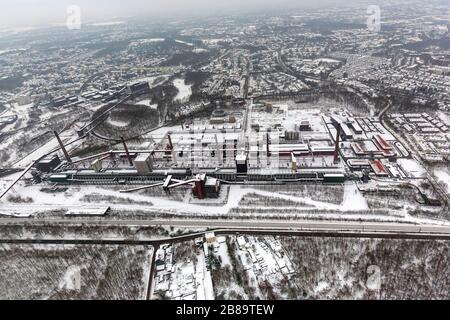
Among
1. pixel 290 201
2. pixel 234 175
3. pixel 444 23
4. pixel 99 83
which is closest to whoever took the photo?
pixel 290 201

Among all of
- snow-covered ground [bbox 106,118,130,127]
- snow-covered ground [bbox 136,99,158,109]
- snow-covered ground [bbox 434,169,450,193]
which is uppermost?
snow-covered ground [bbox 136,99,158,109]

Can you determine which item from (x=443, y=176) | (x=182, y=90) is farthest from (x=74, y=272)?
(x=182, y=90)

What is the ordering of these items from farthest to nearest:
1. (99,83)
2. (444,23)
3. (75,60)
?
(444,23) < (75,60) < (99,83)

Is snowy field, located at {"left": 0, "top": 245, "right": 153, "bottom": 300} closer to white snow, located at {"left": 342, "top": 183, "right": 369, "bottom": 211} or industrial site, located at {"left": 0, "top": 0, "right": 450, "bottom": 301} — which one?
industrial site, located at {"left": 0, "top": 0, "right": 450, "bottom": 301}

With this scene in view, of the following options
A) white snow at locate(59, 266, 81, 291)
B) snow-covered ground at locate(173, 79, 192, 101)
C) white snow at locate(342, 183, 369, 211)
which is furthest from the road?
snow-covered ground at locate(173, 79, 192, 101)

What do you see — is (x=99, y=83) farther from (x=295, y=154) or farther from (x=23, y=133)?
(x=295, y=154)

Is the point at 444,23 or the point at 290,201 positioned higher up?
the point at 444,23

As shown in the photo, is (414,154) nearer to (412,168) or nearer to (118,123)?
(412,168)

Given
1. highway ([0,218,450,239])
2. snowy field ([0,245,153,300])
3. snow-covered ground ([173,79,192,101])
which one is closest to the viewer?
snowy field ([0,245,153,300])
